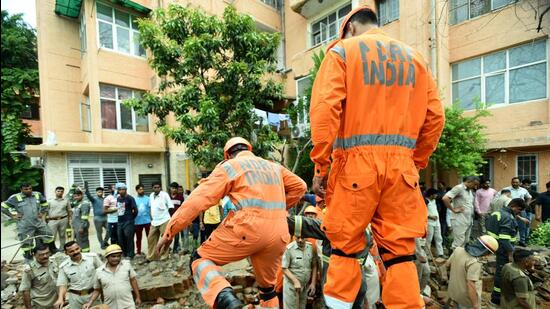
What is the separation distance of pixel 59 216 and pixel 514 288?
875 centimetres

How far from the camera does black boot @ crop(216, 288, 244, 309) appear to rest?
A: 81.4 inches

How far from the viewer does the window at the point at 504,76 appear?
813 cm

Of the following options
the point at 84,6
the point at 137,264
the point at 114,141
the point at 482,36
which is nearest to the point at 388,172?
the point at 137,264

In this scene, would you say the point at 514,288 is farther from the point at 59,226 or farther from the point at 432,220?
the point at 59,226

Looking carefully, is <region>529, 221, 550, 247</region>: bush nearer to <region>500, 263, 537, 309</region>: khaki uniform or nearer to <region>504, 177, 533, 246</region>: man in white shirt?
<region>504, 177, 533, 246</region>: man in white shirt

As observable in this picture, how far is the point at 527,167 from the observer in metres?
8.30

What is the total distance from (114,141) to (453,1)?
12847 millimetres

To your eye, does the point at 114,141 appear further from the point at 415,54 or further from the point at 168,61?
the point at 415,54

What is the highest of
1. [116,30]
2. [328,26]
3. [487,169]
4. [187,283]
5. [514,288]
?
[328,26]

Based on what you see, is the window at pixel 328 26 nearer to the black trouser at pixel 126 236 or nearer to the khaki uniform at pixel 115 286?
the black trouser at pixel 126 236

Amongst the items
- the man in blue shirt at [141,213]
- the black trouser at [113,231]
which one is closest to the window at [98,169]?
the black trouser at [113,231]

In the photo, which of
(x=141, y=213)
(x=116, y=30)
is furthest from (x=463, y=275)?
(x=116, y=30)

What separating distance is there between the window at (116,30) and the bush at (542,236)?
13.7m

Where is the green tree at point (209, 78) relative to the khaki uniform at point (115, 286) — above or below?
above
